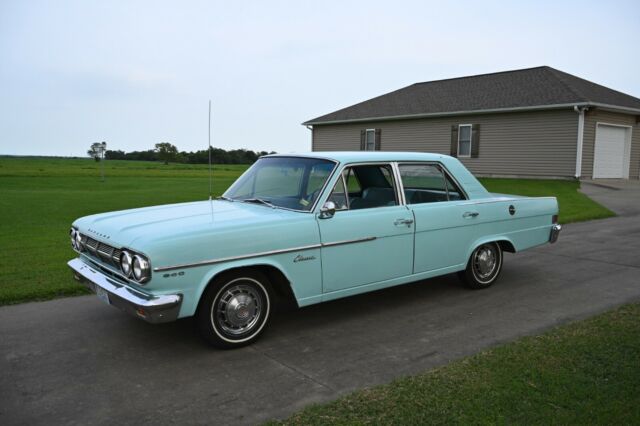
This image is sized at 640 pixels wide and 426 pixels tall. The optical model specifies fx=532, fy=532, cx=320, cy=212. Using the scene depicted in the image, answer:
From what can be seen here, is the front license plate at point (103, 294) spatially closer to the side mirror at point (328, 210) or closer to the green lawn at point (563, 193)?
the side mirror at point (328, 210)

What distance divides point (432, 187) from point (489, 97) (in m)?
20.5

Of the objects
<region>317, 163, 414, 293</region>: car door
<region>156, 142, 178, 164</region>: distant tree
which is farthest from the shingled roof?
<region>317, 163, 414, 293</region>: car door

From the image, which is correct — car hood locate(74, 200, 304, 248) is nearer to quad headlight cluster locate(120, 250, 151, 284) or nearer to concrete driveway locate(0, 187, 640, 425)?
quad headlight cluster locate(120, 250, 151, 284)

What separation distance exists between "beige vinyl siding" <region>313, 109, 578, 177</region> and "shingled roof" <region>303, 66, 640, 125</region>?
0.54m

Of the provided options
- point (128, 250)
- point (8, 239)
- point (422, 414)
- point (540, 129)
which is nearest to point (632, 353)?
point (422, 414)

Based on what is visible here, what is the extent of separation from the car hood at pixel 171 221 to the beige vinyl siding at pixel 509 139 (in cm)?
1937

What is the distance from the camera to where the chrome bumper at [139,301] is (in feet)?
12.7

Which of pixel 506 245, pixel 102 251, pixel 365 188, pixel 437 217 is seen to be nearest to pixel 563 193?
pixel 506 245

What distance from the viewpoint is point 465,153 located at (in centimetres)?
2542

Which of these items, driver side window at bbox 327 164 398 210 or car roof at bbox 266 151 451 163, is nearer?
driver side window at bbox 327 164 398 210

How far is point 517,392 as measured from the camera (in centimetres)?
346

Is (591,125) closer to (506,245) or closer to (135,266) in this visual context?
(506,245)

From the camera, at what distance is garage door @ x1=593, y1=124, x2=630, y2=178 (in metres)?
21.5

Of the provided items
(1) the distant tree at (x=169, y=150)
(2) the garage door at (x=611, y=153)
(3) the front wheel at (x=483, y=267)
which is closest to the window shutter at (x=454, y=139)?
(2) the garage door at (x=611, y=153)
